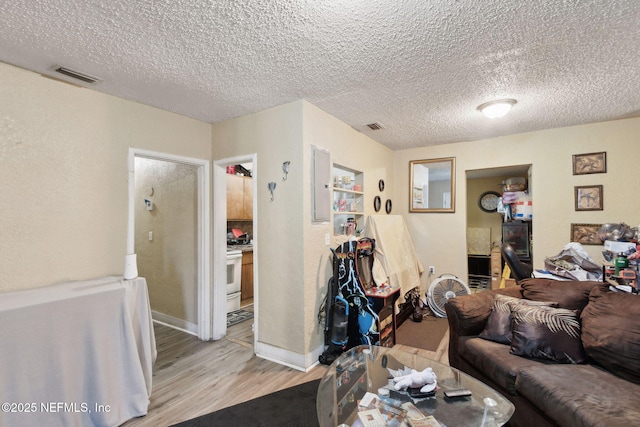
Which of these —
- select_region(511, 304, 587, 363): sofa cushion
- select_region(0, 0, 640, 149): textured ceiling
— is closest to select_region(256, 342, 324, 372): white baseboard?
select_region(511, 304, 587, 363): sofa cushion

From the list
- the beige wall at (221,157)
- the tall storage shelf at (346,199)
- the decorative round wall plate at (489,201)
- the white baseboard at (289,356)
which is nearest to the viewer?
the beige wall at (221,157)

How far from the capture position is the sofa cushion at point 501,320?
220cm

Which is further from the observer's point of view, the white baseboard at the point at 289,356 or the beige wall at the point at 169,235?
the beige wall at the point at 169,235

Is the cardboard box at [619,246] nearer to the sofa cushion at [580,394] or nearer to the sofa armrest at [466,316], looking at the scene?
the sofa armrest at [466,316]

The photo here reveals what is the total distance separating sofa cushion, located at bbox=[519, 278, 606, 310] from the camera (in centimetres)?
222

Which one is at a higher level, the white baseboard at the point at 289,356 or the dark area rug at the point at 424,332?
the white baseboard at the point at 289,356

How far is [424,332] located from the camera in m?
3.64

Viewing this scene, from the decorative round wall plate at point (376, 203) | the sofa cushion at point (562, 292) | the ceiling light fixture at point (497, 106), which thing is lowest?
the sofa cushion at point (562, 292)

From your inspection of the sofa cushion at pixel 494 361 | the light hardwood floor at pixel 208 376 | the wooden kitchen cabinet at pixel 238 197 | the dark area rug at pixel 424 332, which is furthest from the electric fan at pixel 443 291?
the wooden kitchen cabinet at pixel 238 197

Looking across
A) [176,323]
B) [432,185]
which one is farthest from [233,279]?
[432,185]

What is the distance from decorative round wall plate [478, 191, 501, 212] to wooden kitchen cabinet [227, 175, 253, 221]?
502 centimetres

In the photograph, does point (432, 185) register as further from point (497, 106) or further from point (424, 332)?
point (424, 332)

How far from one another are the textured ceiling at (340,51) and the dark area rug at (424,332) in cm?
257

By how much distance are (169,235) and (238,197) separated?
1614 millimetres
